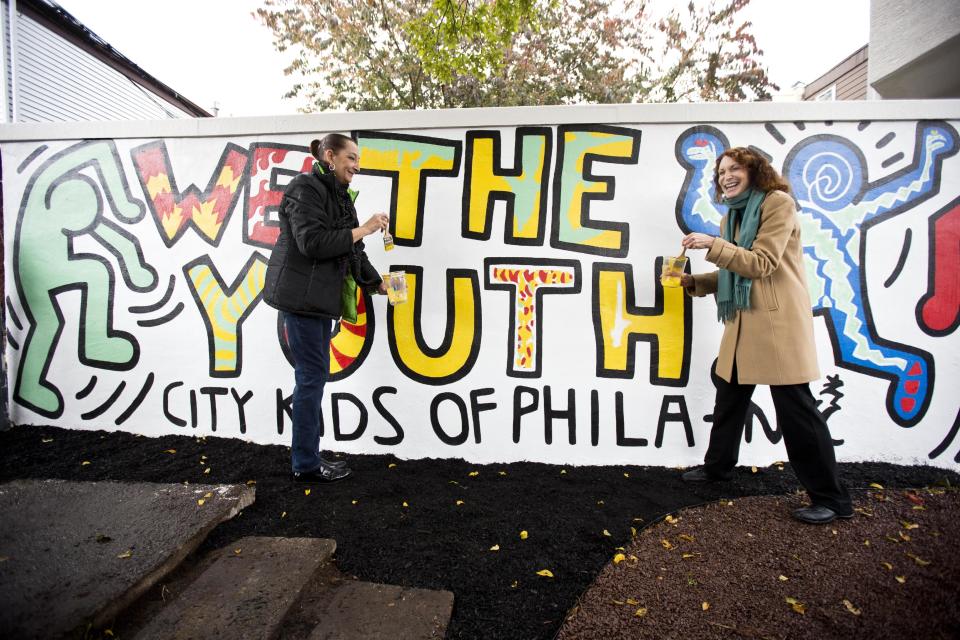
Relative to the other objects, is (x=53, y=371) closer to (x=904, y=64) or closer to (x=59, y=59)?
(x=59, y=59)

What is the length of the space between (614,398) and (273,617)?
2390 millimetres

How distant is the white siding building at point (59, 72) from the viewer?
28.2ft

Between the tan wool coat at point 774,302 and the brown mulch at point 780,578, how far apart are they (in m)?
0.78

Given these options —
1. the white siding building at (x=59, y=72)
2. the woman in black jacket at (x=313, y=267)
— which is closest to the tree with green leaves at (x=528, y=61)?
the white siding building at (x=59, y=72)

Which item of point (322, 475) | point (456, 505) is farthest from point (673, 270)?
point (322, 475)

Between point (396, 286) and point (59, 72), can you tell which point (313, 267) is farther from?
point (59, 72)

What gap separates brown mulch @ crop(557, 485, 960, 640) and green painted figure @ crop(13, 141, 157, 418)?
12.6ft

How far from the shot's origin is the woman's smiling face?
2600 millimetres

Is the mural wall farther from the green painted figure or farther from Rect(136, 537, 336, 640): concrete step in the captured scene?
Rect(136, 537, 336, 640): concrete step

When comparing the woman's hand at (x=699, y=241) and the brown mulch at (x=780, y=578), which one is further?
the woman's hand at (x=699, y=241)

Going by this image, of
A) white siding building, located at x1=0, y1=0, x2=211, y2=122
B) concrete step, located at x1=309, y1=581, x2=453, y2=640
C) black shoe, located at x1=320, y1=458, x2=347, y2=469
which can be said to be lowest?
concrete step, located at x1=309, y1=581, x2=453, y2=640

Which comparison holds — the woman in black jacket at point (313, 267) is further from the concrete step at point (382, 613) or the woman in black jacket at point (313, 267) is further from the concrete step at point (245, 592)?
the concrete step at point (382, 613)

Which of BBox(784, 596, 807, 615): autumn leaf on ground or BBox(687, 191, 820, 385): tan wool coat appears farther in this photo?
BBox(687, 191, 820, 385): tan wool coat

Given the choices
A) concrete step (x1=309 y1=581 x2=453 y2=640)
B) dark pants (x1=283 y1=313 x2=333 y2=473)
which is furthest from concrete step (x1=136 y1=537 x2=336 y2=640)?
dark pants (x1=283 y1=313 x2=333 y2=473)
